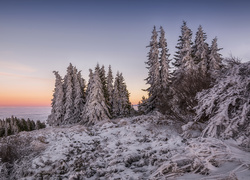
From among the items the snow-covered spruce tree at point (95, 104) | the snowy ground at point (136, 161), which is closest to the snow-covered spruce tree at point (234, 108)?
the snowy ground at point (136, 161)

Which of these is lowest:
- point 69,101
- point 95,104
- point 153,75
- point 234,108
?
point 234,108

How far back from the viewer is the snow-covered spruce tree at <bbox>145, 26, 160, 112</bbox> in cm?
2000

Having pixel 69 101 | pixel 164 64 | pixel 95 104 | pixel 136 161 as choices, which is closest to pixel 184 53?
pixel 164 64

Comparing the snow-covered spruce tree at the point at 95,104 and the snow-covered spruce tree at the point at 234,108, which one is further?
the snow-covered spruce tree at the point at 95,104

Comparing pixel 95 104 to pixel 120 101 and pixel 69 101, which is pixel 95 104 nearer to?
pixel 69 101

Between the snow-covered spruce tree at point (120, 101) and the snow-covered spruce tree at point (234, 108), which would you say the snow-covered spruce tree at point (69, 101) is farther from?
the snow-covered spruce tree at point (234, 108)

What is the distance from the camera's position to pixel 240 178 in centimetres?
248

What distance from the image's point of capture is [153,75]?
2084 cm

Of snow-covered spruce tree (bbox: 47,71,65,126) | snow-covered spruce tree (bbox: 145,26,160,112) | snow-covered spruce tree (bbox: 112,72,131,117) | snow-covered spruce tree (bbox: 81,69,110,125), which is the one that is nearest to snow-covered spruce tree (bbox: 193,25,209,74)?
snow-covered spruce tree (bbox: 145,26,160,112)

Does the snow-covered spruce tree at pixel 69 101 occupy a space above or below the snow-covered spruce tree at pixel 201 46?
below

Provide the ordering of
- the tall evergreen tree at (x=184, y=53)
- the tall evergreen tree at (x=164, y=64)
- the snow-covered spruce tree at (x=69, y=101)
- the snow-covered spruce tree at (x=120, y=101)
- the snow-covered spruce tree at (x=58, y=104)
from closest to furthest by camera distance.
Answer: the tall evergreen tree at (x=184, y=53), the tall evergreen tree at (x=164, y=64), the snow-covered spruce tree at (x=69, y=101), the snow-covered spruce tree at (x=58, y=104), the snow-covered spruce tree at (x=120, y=101)

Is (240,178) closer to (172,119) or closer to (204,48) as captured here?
(172,119)

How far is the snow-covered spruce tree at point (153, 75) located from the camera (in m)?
20.0

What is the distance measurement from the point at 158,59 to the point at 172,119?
13426 millimetres
